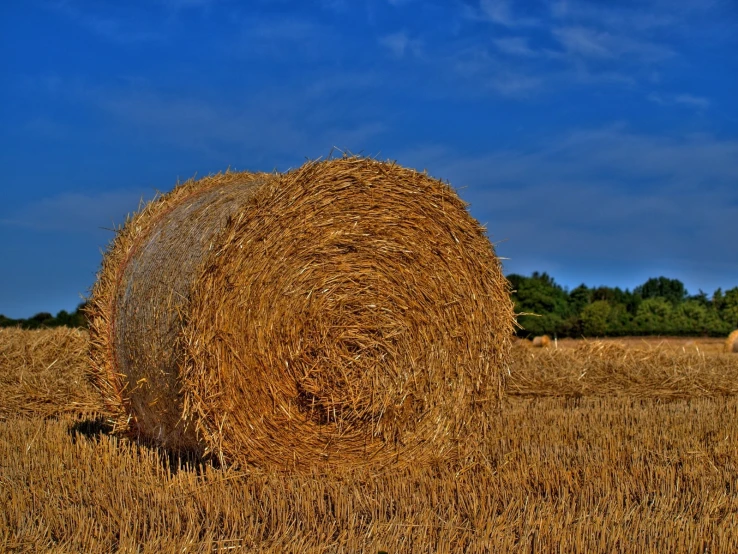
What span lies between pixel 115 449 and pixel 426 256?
2672 mm

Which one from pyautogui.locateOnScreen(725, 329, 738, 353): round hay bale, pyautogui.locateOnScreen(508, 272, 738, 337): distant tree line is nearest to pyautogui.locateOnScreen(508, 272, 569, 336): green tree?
pyautogui.locateOnScreen(508, 272, 738, 337): distant tree line

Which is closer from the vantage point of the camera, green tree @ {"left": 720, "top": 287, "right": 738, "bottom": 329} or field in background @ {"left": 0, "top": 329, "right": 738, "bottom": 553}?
field in background @ {"left": 0, "top": 329, "right": 738, "bottom": 553}

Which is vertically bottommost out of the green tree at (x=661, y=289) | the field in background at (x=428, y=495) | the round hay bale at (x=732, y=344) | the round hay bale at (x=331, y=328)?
the field in background at (x=428, y=495)

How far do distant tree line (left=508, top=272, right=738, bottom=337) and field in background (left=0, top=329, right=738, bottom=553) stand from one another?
605 inches

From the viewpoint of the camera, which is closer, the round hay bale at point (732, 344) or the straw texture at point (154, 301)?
the straw texture at point (154, 301)

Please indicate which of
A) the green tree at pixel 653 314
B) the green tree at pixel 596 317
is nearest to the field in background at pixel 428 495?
the green tree at pixel 596 317

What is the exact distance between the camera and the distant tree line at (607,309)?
23172mm

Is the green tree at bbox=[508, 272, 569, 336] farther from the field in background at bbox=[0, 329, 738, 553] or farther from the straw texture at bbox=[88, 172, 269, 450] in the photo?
the straw texture at bbox=[88, 172, 269, 450]

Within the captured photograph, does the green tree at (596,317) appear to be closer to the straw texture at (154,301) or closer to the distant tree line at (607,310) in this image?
the distant tree line at (607,310)

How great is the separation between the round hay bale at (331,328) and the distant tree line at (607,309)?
54.6 ft

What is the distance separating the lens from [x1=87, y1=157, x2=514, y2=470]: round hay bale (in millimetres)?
5184

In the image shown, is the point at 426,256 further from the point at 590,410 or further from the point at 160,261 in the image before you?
the point at 590,410

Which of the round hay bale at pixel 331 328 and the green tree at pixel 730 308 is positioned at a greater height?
the green tree at pixel 730 308

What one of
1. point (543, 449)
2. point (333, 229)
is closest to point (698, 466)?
point (543, 449)
